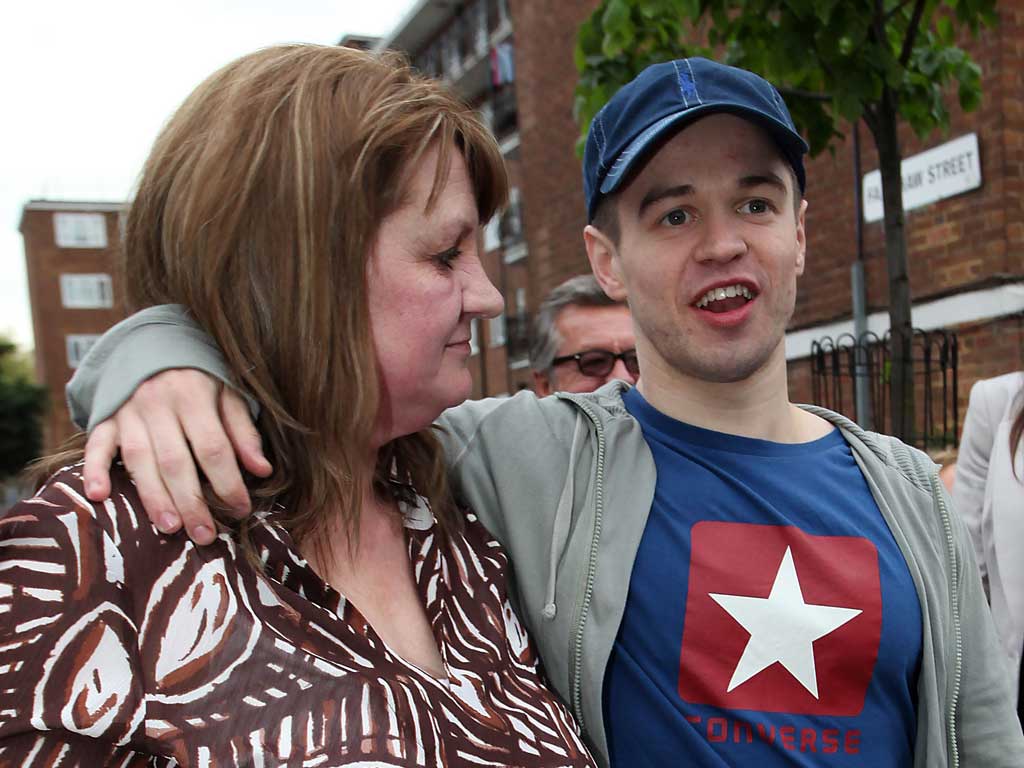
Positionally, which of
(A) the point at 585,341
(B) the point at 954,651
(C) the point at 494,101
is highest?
(C) the point at 494,101

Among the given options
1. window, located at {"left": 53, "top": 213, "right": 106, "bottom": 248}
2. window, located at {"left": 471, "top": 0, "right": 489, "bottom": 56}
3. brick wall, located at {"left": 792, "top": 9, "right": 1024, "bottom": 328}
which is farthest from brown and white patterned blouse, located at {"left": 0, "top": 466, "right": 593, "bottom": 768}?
window, located at {"left": 53, "top": 213, "right": 106, "bottom": 248}

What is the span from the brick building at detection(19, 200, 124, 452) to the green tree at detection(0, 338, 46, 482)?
33.2ft

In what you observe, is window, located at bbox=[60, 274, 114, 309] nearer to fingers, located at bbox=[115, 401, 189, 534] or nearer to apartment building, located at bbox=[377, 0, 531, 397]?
apartment building, located at bbox=[377, 0, 531, 397]

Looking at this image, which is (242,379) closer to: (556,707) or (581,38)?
(556,707)

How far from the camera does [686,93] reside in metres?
1.77

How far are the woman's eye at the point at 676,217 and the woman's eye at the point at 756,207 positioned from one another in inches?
4.1

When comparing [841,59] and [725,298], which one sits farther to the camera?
[841,59]

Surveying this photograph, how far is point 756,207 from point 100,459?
3.94 feet

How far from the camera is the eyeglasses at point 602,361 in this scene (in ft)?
11.4

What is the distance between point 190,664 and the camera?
1.12 m

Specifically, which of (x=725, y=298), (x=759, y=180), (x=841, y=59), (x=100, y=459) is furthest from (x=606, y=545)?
(x=841, y=59)

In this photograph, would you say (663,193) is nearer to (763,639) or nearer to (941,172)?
(763,639)

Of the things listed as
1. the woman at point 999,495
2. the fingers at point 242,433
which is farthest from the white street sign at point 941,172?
the fingers at point 242,433

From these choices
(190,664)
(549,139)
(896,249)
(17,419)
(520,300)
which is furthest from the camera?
(17,419)
